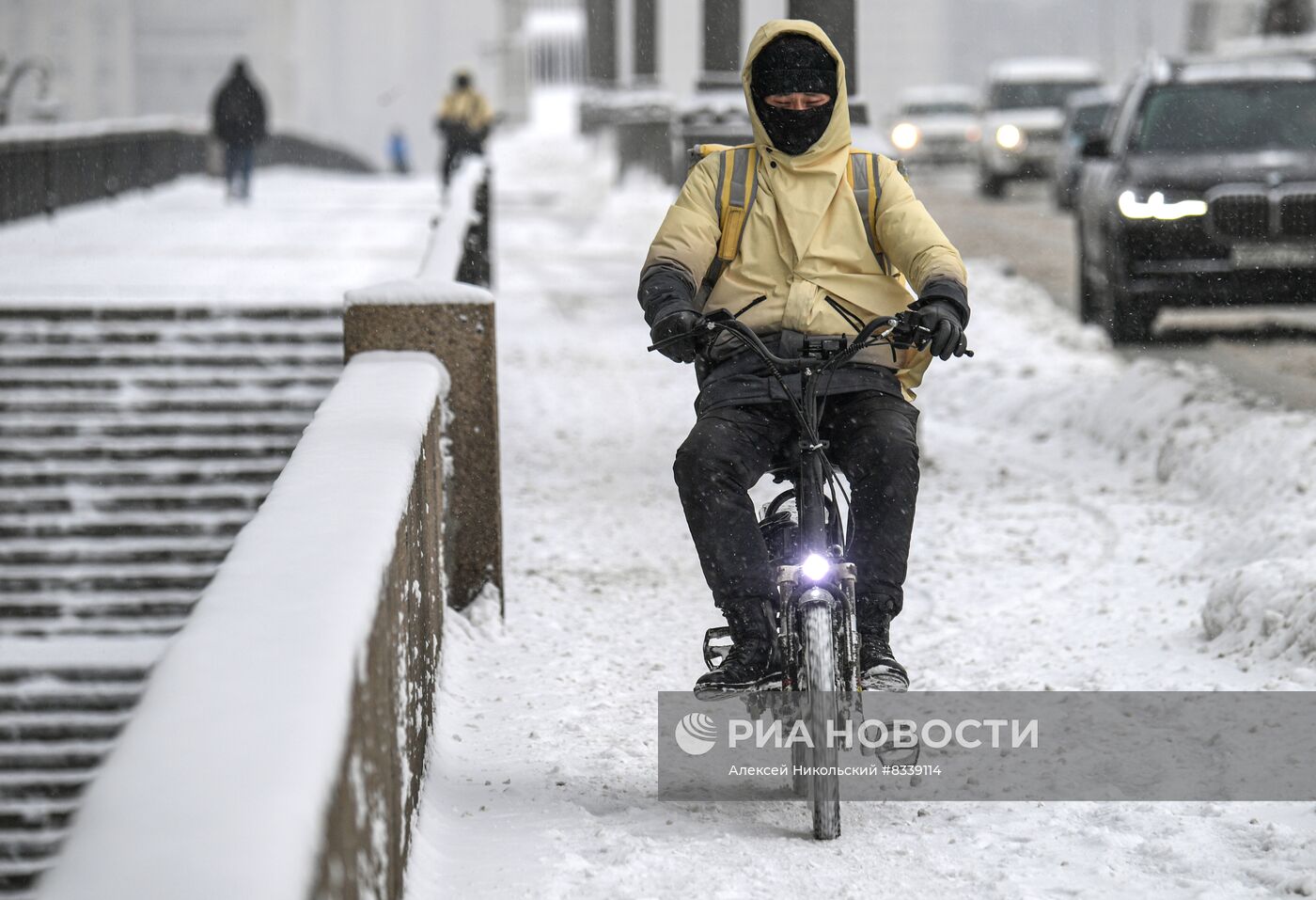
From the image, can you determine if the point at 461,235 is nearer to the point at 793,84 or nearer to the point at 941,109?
the point at 793,84

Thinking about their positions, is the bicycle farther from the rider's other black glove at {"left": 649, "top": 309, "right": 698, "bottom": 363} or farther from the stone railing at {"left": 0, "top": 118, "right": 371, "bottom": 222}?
the stone railing at {"left": 0, "top": 118, "right": 371, "bottom": 222}

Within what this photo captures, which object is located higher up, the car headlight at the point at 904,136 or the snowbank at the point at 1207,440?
the car headlight at the point at 904,136

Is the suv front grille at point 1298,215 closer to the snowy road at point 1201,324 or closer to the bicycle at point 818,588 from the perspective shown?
the snowy road at point 1201,324

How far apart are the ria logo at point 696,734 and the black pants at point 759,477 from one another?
0.90 meters

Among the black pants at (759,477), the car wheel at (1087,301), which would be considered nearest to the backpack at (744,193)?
the black pants at (759,477)

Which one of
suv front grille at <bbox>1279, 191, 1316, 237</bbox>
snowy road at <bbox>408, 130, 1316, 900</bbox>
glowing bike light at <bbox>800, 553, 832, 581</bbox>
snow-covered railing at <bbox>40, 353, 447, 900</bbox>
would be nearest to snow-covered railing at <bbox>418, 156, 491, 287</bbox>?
snowy road at <bbox>408, 130, 1316, 900</bbox>

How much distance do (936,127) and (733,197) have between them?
1640 inches

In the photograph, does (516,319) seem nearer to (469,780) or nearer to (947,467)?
(947,467)

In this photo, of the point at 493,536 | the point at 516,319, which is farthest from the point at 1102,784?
the point at 516,319

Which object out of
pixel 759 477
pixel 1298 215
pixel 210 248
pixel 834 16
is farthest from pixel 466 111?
pixel 759 477

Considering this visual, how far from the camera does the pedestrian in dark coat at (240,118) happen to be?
24.3m

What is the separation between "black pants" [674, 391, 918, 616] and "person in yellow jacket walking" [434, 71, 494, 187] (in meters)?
21.1

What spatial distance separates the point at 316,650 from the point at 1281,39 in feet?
120

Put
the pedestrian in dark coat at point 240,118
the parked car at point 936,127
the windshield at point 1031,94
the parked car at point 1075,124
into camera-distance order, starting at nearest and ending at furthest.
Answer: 1. the pedestrian in dark coat at point 240,118
2. the parked car at point 1075,124
3. the windshield at point 1031,94
4. the parked car at point 936,127
